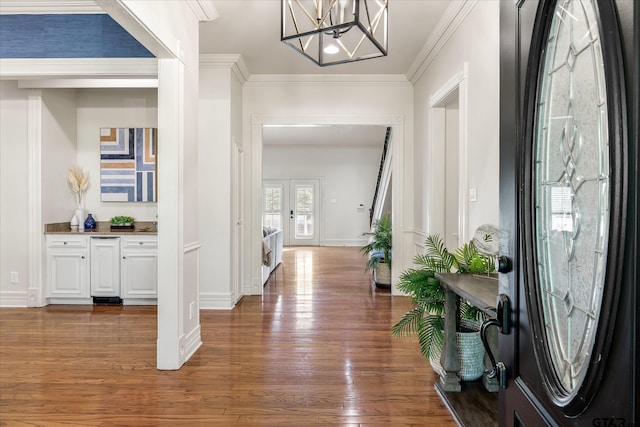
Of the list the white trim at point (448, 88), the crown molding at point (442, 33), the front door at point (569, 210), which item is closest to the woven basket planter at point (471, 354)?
the front door at point (569, 210)

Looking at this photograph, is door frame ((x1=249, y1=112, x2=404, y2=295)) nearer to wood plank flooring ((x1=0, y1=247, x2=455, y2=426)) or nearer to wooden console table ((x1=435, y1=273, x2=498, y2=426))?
wood plank flooring ((x1=0, y1=247, x2=455, y2=426))

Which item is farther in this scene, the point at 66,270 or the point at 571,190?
the point at 66,270

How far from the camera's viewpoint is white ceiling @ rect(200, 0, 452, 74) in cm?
371

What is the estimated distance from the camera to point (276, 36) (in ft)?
14.2

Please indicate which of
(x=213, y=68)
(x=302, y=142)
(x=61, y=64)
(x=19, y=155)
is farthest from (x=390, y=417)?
(x=302, y=142)

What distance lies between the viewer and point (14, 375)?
293 cm

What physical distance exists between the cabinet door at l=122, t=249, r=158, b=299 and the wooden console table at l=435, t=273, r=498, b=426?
3534 millimetres

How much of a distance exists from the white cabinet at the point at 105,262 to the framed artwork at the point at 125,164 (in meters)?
0.64

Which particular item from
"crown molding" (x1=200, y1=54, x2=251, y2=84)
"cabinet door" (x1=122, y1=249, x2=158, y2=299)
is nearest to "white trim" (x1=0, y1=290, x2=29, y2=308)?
"cabinet door" (x1=122, y1=249, x2=158, y2=299)

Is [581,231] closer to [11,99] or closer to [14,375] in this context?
[14,375]

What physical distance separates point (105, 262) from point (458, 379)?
4.14 m

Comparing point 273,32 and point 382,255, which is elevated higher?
point 273,32

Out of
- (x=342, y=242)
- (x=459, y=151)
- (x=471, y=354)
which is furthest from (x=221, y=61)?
(x=342, y=242)

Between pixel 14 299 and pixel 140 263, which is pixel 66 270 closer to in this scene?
pixel 14 299
